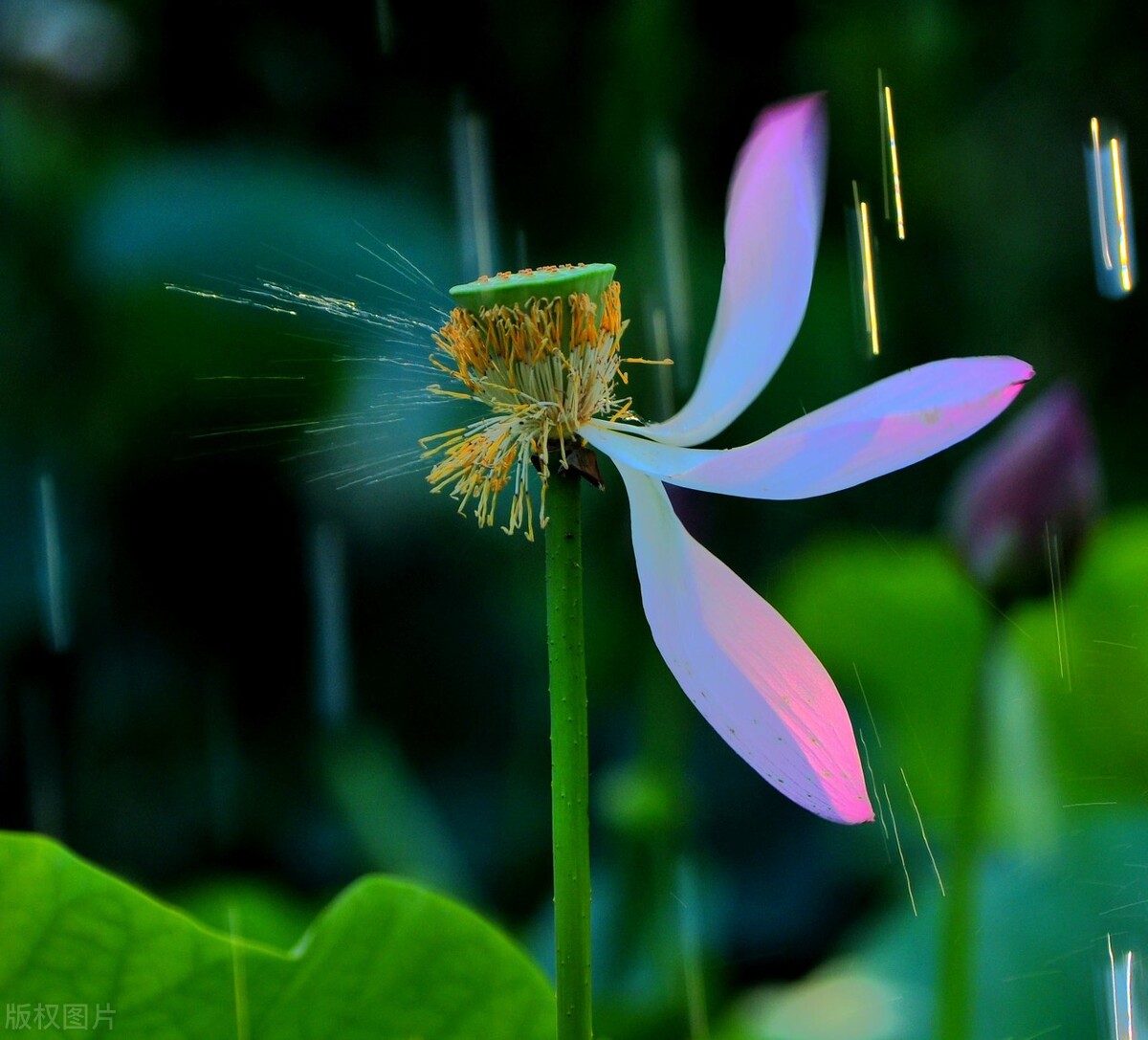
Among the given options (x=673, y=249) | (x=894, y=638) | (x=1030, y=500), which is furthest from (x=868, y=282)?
(x=1030, y=500)

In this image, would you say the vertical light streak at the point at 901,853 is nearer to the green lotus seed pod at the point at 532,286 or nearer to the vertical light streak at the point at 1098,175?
the green lotus seed pod at the point at 532,286

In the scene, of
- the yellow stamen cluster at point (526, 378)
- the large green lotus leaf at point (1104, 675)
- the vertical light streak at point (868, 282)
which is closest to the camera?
the yellow stamen cluster at point (526, 378)

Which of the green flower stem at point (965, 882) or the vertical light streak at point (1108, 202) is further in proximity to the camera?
the vertical light streak at point (1108, 202)

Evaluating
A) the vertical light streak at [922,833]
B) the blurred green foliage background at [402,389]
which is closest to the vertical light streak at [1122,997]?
the vertical light streak at [922,833]

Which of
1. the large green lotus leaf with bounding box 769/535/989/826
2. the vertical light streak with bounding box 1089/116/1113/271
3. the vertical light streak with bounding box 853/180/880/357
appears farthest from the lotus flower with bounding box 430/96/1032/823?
the vertical light streak with bounding box 1089/116/1113/271

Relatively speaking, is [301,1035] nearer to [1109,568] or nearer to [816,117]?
[816,117]

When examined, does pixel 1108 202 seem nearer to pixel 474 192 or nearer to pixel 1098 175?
pixel 1098 175
